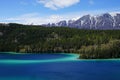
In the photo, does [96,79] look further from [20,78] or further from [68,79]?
[20,78]

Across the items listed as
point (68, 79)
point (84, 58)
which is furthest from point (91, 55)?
point (68, 79)

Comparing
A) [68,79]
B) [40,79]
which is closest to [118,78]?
[68,79]

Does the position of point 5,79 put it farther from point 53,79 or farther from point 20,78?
point 53,79

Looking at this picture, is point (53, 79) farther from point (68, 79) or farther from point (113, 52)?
point (113, 52)

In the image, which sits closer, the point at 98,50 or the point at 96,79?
the point at 96,79

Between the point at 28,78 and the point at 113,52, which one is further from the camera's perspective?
the point at 113,52

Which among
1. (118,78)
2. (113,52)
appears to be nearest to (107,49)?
(113,52)

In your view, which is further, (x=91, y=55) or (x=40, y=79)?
(x=91, y=55)

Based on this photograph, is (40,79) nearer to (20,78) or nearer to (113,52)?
(20,78)

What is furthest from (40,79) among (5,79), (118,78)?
(118,78)
